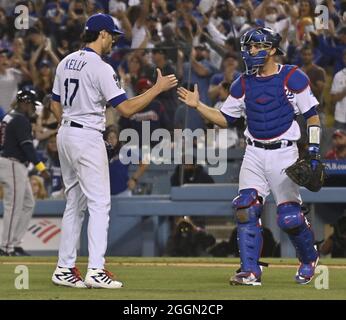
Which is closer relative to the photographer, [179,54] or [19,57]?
[179,54]

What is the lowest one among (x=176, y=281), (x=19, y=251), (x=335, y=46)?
(x=19, y=251)

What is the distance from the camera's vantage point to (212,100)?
15.8 m

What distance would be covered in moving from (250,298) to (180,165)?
7420 mm

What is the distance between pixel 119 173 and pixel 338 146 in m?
3.15

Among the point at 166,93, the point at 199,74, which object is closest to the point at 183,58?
the point at 199,74

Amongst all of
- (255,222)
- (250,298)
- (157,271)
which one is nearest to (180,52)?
(157,271)

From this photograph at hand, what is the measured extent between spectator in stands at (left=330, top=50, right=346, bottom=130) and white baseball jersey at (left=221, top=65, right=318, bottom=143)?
17.7ft

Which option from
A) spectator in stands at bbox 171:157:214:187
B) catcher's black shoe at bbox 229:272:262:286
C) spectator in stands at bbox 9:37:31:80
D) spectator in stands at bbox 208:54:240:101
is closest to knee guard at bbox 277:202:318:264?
catcher's black shoe at bbox 229:272:262:286

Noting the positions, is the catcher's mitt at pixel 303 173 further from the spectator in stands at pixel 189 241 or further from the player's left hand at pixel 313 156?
the spectator in stands at pixel 189 241

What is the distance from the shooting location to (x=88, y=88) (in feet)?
29.5

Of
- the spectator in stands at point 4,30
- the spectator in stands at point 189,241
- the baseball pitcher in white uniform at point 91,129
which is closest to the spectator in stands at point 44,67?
the spectator in stands at point 4,30

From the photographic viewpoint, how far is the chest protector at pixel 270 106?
9.47 m

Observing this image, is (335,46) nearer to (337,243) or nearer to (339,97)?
(339,97)
